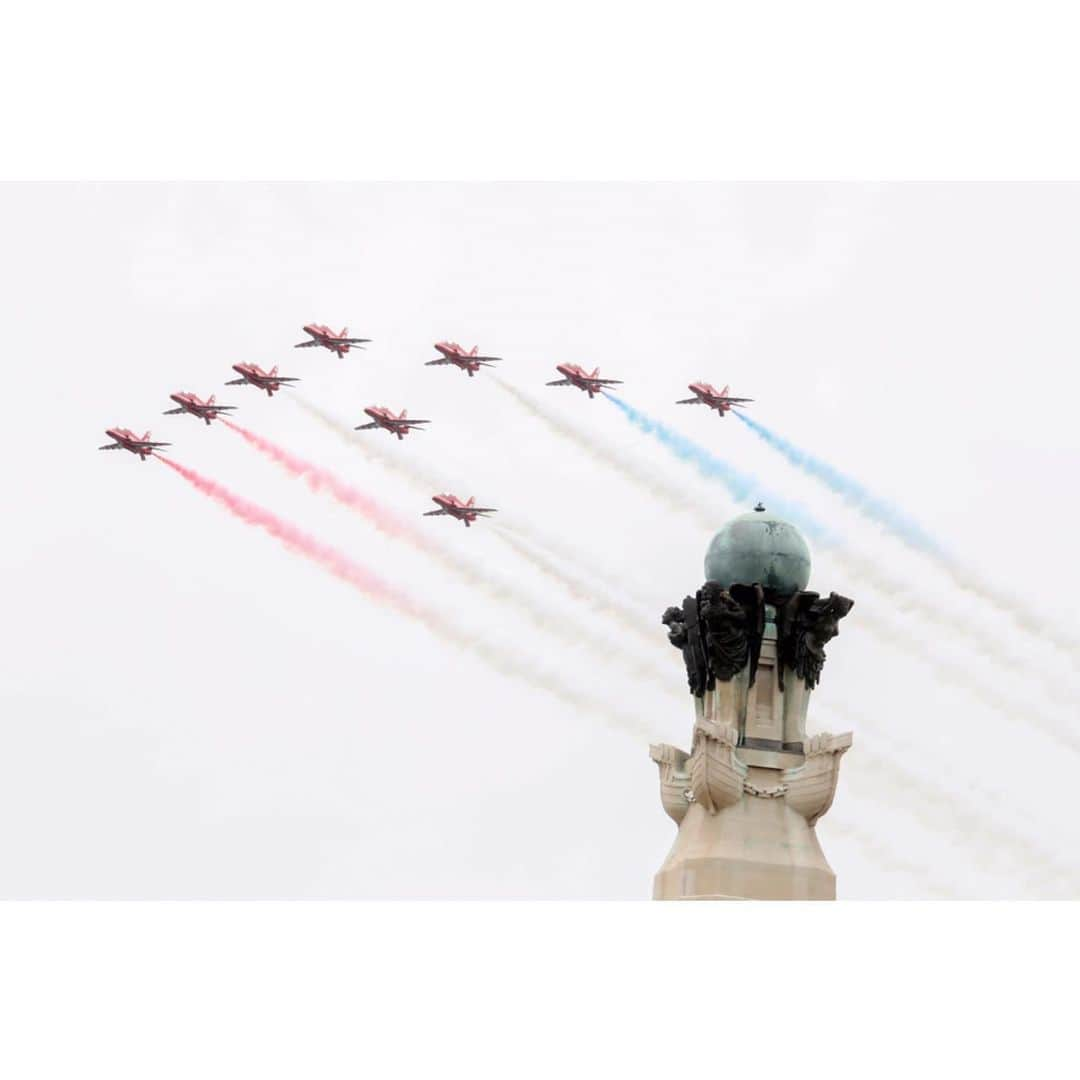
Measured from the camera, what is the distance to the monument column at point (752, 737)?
116m

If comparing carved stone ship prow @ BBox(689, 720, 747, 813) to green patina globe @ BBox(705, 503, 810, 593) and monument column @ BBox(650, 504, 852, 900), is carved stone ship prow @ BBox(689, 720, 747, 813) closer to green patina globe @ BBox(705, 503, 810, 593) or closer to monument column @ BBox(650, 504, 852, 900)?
monument column @ BBox(650, 504, 852, 900)

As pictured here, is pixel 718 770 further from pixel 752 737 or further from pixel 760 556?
pixel 760 556

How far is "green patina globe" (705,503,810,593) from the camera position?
119812 millimetres

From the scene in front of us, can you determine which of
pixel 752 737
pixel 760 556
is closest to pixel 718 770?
pixel 752 737

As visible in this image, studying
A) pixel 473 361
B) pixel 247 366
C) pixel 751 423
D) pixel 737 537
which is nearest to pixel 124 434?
pixel 247 366

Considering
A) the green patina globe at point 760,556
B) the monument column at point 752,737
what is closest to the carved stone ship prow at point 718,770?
the monument column at point 752,737

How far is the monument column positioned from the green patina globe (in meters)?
0.04

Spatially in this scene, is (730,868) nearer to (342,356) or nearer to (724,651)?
(724,651)

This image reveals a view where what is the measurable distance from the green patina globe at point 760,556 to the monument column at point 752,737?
0.04m

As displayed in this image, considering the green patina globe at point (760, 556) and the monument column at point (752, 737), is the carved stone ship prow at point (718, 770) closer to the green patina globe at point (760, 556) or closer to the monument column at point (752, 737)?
the monument column at point (752, 737)

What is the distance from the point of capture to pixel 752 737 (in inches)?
4668

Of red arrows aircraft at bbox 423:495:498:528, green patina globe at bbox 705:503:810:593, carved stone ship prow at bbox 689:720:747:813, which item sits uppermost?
red arrows aircraft at bbox 423:495:498:528

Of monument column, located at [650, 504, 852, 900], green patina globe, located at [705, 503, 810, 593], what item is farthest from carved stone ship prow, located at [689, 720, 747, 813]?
green patina globe, located at [705, 503, 810, 593]

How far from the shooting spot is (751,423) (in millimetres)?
154000
